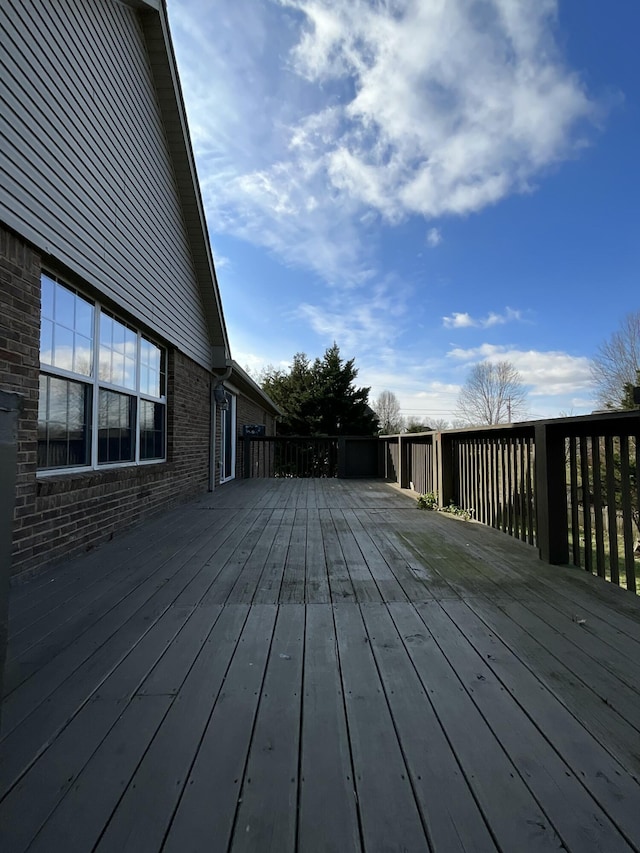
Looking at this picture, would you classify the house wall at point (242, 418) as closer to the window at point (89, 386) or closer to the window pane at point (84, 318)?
the window at point (89, 386)

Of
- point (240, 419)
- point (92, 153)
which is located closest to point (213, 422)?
point (240, 419)

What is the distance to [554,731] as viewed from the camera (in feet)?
3.98

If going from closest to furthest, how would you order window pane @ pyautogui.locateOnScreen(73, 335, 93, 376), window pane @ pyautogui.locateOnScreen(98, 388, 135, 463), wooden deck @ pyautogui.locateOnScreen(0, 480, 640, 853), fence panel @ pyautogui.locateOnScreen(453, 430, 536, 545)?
wooden deck @ pyautogui.locateOnScreen(0, 480, 640, 853) → window pane @ pyautogui.locateOnScreen(73, 335, 93, 376) → fence panel @ pyautogui.locateOnScreen(453, 430, 536, 545) → window pane @ pyautogui.locateOnScreen(98, 388, 135, 463)

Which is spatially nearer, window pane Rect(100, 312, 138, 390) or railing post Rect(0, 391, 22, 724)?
railing post Rect(0, 391, 22, 724)

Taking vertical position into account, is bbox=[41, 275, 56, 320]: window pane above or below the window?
above

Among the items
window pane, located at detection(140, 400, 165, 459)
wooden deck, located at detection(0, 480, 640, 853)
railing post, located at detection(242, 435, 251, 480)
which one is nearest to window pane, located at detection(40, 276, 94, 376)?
window pane, located at detection(140, 400, 165, 459)

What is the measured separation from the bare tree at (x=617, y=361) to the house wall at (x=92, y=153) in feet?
54.8

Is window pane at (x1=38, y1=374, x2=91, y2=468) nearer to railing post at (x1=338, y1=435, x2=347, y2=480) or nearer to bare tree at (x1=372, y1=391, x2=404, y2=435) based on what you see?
railing post at (x1=338, y1=435, x2=347, y2=480)

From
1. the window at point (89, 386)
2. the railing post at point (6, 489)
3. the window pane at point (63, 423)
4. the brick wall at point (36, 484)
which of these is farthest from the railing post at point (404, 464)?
the railing post at point (6, 489)

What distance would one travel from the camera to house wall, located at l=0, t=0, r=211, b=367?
2.56 metres

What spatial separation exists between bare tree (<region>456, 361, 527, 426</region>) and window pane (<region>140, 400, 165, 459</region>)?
81.9 ft

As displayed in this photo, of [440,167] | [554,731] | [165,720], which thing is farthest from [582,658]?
[440,167]

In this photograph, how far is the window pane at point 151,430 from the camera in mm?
4684

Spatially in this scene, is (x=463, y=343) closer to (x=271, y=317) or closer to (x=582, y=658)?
(x=271, y=317)
